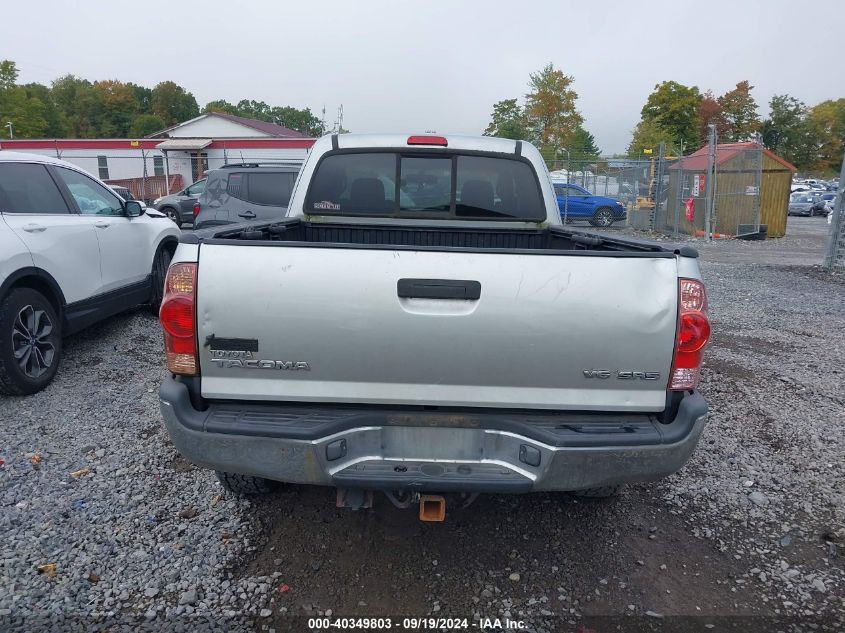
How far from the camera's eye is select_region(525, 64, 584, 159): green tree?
39750 mm

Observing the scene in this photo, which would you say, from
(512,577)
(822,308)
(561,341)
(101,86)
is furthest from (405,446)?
(101,86)

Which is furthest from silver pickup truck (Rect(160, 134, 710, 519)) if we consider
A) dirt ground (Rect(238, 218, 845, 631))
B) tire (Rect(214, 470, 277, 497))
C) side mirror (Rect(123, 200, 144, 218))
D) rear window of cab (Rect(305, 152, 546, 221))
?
side mirror (Rect(123, 200, 144, 218))

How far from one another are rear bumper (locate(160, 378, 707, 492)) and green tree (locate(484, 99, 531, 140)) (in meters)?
41.5

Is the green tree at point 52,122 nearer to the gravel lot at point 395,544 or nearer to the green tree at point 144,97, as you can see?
the green tree at point 144,97

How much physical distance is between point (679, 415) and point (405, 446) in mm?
1155

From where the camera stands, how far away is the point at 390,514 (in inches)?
139

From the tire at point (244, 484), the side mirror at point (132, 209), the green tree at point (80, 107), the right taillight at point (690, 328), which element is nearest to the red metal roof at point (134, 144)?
the side mirror at point (132, 209)

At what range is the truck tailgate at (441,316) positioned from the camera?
2.49 m

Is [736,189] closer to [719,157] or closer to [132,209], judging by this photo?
[719,157]

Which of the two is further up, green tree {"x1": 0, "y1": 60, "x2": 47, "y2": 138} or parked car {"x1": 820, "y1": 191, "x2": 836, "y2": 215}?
green tree {"x1": 0, "y1": 60, "x2": 47, "y2": 138}

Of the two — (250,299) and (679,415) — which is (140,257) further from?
(679,415)

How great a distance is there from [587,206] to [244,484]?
853 inches

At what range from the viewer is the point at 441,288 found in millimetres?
2486

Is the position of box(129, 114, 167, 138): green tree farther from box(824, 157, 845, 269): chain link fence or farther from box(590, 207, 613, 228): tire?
box(824, 157, 845, 269): chain link fence
